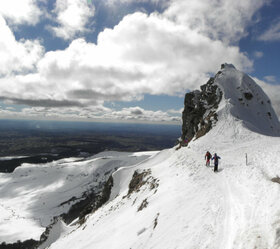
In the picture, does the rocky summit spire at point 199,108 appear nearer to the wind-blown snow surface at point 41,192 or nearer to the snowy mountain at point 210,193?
the snowy mountain at point 210,193

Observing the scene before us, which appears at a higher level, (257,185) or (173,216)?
(257,185)

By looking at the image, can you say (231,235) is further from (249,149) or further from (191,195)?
(249,149)

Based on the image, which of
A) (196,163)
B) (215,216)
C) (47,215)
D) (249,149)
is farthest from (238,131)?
(47,215)

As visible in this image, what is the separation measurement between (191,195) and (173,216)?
3304 mm

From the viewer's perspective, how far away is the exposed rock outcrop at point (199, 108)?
4925 centimetres

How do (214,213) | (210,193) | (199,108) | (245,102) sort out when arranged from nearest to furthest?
(214,213)
(210,193)
(245,102)
(199,108)

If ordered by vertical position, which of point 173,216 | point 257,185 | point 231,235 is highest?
point 257,185

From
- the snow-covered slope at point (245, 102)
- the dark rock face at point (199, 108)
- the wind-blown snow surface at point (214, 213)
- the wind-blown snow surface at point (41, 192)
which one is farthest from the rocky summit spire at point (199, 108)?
the wind-blown snow surface at point (41, 192)

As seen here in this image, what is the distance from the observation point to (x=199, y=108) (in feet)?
181

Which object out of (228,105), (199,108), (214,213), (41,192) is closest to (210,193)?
(214,213)

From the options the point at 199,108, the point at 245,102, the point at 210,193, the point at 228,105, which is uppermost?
the point at 245,102

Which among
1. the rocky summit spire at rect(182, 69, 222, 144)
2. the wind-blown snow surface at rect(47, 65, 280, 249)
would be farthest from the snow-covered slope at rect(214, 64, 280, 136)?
the wind-blown snow surface at rect(47, 65, 280, 249)

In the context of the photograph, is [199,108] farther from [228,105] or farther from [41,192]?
[41,192]

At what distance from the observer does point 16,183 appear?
179500mm
